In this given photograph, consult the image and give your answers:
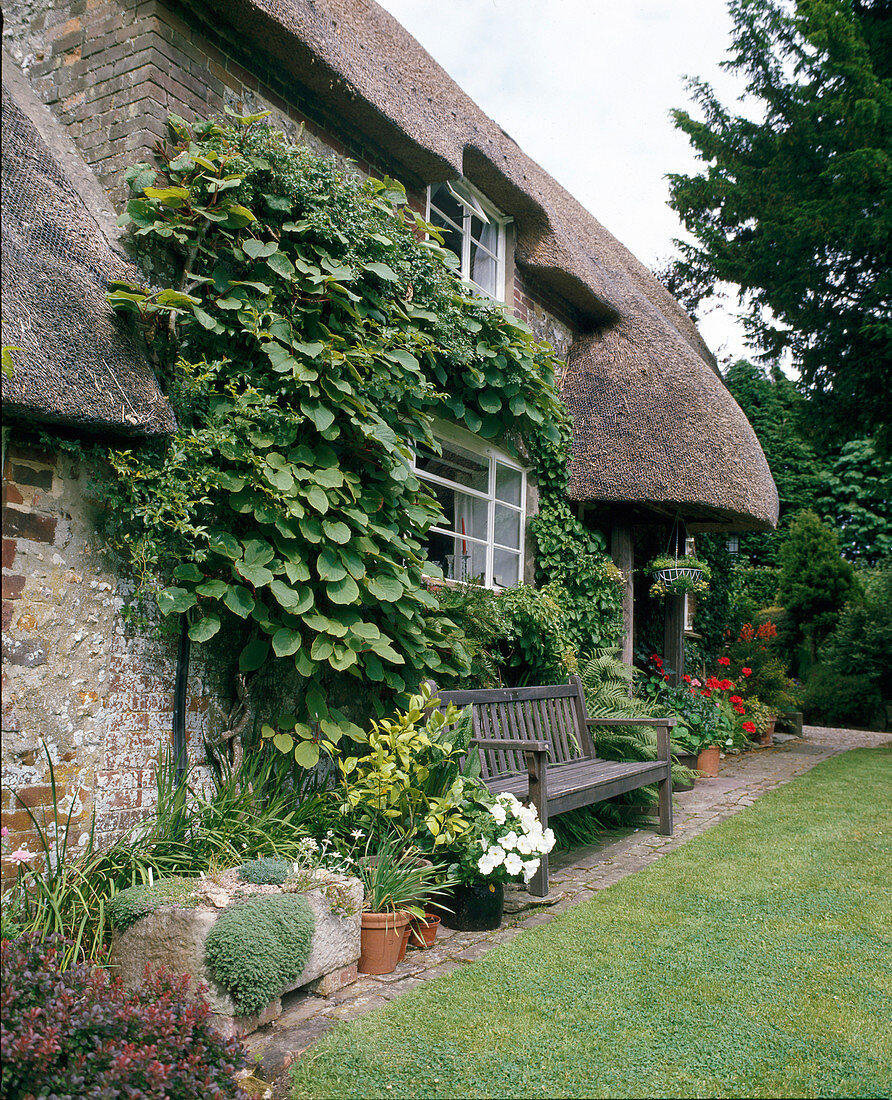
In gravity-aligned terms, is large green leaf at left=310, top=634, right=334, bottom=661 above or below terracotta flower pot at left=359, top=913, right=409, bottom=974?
above

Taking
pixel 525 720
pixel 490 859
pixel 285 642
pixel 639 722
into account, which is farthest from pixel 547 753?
pixel 285 642

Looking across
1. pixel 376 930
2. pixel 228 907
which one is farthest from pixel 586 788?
pixel 228 907

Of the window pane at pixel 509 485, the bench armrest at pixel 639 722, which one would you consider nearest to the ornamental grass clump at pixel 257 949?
the bench armrest at pixel 639 722

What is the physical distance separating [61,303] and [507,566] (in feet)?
14.5

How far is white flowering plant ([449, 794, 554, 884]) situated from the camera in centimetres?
356

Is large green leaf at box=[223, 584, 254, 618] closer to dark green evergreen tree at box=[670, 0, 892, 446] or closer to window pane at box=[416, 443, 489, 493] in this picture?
window pane at box=[416, 443, 489, 493]

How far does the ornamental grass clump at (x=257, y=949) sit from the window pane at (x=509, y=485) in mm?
4550

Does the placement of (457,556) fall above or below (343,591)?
above

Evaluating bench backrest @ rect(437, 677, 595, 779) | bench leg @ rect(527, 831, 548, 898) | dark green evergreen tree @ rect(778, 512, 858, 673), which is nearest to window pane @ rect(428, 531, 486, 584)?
bench backrest @ rect(437, 677, 595, 779)

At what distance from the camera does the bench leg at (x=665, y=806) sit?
5438 millimetres

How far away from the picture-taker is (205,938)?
2570 millimetres

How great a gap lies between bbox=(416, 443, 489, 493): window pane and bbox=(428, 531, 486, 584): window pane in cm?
46

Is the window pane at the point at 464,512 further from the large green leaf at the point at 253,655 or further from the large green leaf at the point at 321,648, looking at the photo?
the large green leaf at the point at 253,655

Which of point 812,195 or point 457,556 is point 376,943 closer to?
point 457,556
